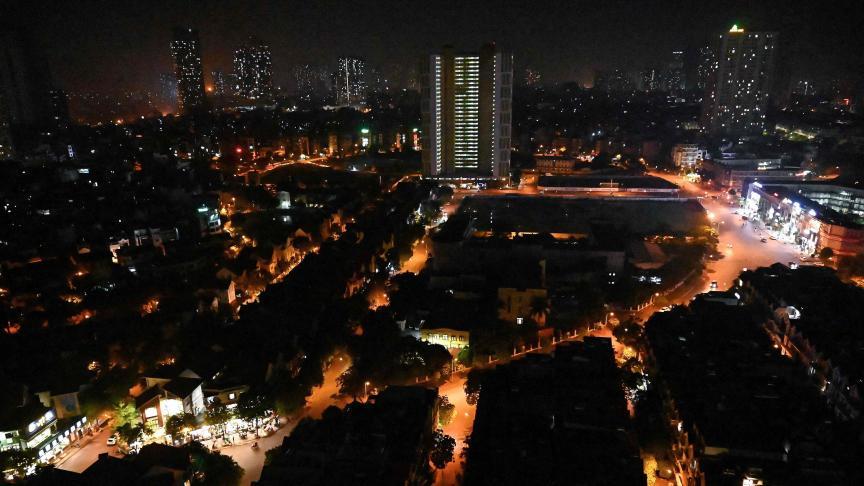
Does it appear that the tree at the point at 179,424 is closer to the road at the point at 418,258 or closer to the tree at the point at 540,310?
the tree at the point at 540,310

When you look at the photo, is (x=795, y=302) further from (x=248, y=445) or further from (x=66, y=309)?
(x=66, y=309)

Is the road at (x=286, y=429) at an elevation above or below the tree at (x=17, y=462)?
below

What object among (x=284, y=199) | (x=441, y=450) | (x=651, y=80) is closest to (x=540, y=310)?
(x=441, y=450)

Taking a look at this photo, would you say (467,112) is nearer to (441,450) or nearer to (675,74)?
(441,450)

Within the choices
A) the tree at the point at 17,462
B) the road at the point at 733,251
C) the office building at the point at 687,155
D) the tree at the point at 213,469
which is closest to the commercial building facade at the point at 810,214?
the road at the point at 733,251

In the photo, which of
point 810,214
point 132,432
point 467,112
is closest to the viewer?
point 132,432

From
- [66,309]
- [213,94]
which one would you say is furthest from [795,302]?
[213,94]

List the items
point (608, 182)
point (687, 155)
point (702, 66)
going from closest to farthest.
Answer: point (608, 182) → point (687, 155) → point (702, 66)

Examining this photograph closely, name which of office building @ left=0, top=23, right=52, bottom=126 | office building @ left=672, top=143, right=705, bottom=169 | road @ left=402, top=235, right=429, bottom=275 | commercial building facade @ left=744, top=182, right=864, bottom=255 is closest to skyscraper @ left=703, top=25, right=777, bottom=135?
office building @ left=672, top=143, right=705, bottom=169
